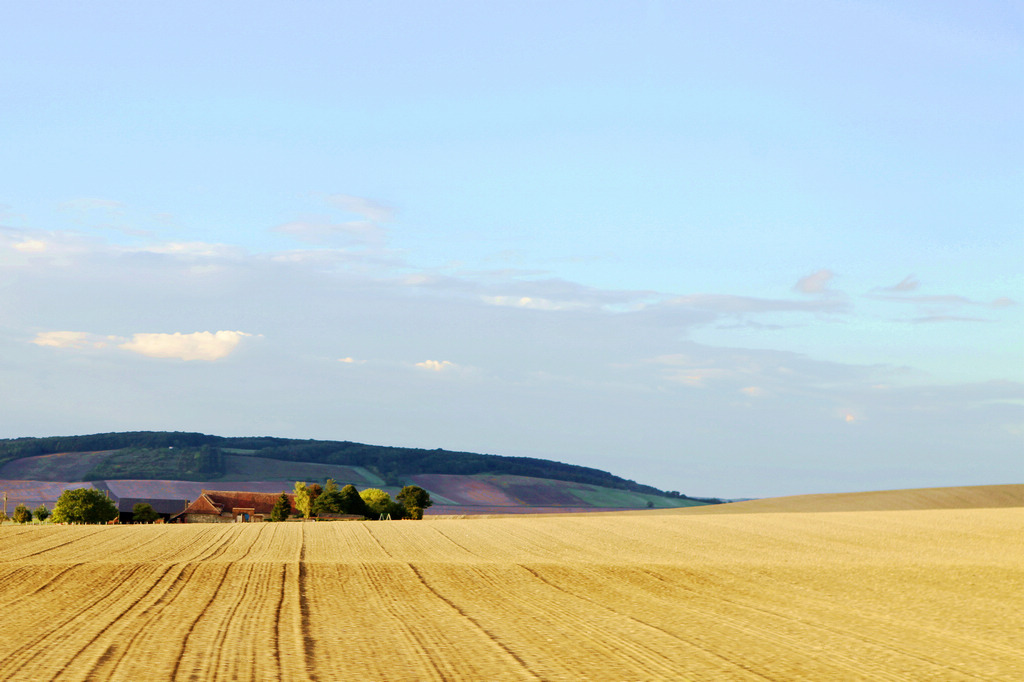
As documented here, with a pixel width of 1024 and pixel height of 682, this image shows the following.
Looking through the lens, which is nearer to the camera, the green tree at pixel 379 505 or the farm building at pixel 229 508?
the green tree at pixel 379 505

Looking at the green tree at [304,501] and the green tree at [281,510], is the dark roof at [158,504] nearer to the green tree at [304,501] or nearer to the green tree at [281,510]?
the green tree at [281,510]

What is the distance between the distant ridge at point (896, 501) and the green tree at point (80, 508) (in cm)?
5476

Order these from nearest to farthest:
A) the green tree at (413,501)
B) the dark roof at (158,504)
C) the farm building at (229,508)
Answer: the green tree at (413,501), the farm building at (229,508), the dark roof at (158,504)

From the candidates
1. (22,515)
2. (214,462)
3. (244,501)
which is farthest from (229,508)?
(214,462)

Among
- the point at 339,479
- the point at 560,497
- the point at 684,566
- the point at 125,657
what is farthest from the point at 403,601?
the point at 339,479

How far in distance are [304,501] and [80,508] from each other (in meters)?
20.4

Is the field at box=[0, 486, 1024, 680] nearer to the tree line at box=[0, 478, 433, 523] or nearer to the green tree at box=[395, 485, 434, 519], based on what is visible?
the tree line at box=[0, 478, 433, 523]

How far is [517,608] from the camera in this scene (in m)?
18.9

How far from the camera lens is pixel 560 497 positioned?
156 meters

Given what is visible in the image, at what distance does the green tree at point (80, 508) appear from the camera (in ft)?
277

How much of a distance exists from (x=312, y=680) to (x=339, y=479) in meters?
159

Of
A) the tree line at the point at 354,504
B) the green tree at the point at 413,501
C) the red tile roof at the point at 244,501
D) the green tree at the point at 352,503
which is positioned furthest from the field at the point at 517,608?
the red tile roof at the point at 244,501

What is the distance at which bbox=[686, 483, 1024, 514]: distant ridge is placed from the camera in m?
69.5

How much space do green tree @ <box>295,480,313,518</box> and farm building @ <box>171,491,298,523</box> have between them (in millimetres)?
3919
